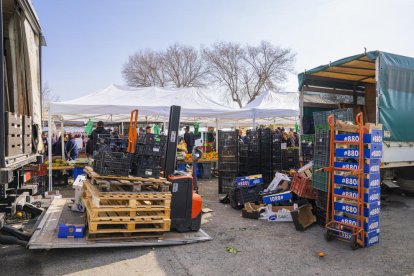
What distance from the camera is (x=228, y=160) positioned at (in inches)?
410

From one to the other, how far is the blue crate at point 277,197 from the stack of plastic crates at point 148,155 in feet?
9.38

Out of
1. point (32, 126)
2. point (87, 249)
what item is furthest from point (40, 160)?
point (87, 249)

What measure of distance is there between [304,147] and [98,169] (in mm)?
5785

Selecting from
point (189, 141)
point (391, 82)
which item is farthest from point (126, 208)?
point (189, 141)

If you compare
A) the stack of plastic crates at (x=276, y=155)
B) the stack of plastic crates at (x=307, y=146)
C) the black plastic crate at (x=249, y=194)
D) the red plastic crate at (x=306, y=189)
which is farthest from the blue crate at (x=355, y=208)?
the stack of plastic crates at (x=276, y=155)

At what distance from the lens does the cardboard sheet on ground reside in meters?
5.09

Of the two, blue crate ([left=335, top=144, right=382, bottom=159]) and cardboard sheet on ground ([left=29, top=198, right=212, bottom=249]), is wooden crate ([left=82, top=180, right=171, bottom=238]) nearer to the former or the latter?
cardboard sheet on ground ([left=29, top=198, right=212, bottom=249])

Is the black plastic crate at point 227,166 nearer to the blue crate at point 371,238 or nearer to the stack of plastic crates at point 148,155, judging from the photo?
the stack of plastic crates at point 148,155

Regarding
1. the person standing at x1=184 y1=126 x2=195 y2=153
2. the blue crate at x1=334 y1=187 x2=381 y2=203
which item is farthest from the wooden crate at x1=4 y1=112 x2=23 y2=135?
the person standing at x1=184 y1=126 x2=195 y2=153

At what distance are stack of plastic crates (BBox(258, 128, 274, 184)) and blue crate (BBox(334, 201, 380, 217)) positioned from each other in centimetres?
442

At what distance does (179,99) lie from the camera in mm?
14500

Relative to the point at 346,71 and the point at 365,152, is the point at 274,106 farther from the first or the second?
the point at 365,152

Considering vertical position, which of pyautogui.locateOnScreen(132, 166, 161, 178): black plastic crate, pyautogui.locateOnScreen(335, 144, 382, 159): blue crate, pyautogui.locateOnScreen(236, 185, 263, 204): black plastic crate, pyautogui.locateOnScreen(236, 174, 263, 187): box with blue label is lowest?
pyautogui.locateOnScreen(236, 185, 263, 204): black plastic crate

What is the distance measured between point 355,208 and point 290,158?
476cm
